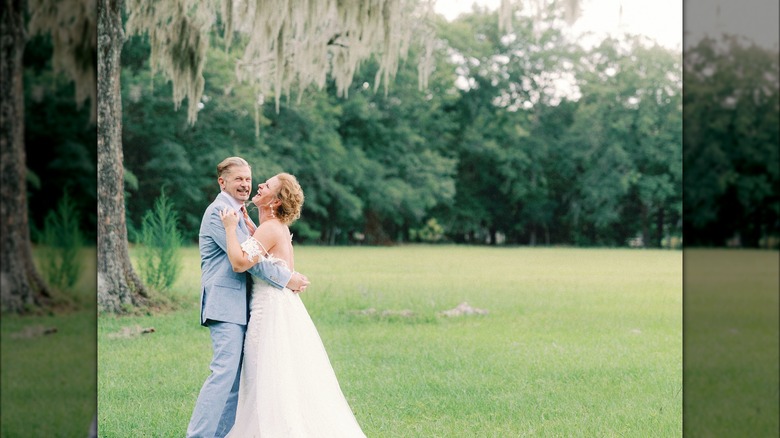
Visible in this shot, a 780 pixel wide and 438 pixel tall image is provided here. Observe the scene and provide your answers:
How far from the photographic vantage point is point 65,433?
65 cm

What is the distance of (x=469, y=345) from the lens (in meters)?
6.51

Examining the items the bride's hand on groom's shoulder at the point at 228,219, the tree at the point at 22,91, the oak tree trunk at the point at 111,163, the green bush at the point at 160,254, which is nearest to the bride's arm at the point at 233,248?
the bride's hand on groom's shoulder at the point at 228,219

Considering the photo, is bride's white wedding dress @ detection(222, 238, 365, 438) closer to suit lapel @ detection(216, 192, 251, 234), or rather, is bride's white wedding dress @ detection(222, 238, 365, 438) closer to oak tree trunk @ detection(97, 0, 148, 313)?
suit lapel @ detection(216, 192, 251, 234)

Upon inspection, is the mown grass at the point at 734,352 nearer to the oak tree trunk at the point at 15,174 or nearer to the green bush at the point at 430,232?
the oak tree trunk at the point at 15,174

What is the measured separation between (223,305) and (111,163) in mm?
4297

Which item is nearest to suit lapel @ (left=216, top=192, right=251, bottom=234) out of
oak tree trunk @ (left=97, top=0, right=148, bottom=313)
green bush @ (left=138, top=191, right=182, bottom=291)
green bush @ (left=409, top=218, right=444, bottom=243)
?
oak tree trunk @ (left=97, top=0, right=148, bottom=313)

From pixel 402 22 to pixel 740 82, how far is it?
513cm

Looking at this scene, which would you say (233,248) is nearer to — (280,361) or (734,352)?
(280,361)

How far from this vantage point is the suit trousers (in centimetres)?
284

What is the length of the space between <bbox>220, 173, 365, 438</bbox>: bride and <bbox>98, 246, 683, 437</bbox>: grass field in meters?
1.21

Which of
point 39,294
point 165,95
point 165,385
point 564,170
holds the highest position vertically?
point 165,95

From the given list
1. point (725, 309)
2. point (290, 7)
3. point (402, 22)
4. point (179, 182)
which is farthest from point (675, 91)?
point (179, 182)

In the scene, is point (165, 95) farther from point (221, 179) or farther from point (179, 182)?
point (221, 179)

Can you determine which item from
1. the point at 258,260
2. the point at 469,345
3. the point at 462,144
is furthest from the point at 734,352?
the point at 258,260
